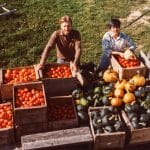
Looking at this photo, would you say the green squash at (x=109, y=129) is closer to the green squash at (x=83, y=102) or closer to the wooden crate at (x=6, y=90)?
the green squash at (x=83, y=102)

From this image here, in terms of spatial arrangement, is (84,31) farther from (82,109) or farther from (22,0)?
(82,109)

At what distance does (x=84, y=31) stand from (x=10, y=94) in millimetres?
6128

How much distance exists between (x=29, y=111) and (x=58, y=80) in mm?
1061

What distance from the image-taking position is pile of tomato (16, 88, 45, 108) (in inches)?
265

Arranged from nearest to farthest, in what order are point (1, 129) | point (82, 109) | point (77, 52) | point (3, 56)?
point (1, 129), point (82, 109), point (77, 52), point (3, 56)

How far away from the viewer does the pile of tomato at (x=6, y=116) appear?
6.74 m

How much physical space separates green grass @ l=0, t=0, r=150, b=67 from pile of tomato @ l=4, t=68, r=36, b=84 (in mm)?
3572

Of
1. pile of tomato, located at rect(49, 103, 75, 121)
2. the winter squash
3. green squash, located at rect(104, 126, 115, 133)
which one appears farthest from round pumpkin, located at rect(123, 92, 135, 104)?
pile of tomato, located at rect(49, 103, 75, 121)

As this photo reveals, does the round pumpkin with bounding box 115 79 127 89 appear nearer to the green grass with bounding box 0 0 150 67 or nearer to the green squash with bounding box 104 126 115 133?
the green squash with bounding box 104 126 115 133

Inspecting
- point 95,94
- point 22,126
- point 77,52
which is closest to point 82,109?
point 95,94

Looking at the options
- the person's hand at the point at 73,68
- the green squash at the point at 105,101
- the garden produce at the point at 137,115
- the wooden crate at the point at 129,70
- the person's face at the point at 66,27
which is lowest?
the garden produce at the point at 137,115

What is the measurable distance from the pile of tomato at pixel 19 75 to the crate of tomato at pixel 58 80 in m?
0.21

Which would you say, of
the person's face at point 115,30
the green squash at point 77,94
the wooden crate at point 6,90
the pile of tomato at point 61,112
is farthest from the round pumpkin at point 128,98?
the person's face at point 115,30

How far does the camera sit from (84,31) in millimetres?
12961
